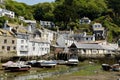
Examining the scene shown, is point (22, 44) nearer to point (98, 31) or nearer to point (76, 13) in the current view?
point (98, 31)

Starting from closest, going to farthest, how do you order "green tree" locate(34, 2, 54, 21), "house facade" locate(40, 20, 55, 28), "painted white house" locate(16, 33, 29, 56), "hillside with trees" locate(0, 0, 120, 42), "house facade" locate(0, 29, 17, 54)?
"house facade" locate(0, 29, 17, 54) → "painted white house" locate(16, 33, 29, 56) → "hillside with trees" locate(0, 0, 120, 42) → "house facade" locate(40, 20, 55, 28) → "green tree" locate(34, 2, 54, 21)

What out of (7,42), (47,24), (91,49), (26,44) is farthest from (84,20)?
(7,42)

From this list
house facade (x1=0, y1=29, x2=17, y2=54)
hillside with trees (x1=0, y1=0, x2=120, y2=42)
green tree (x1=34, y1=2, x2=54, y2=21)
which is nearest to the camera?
house facade (x1=0, y1=29, x2=17, y2=54)

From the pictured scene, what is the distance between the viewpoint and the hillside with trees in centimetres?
15525

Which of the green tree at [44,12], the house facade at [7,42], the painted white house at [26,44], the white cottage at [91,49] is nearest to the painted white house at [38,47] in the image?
the painted white house at [26,44]

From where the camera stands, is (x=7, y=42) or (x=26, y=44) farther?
(x=26, y=44)

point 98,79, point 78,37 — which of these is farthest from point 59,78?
point 78,37

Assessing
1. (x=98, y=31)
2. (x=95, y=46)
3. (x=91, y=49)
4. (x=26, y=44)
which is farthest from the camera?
(x=98, y=31)

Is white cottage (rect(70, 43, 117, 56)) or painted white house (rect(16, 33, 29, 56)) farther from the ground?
painted white house (rect(16, 33, 29, 56))

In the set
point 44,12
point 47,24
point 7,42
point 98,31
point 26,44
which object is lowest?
point 26,44

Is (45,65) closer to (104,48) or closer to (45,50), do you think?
(45,50)

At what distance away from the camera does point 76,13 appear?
171m

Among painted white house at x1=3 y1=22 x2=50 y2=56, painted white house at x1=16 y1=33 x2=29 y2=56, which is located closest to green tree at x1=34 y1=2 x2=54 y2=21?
painted white house at x1=3 y1=22 x2=50 y2=56

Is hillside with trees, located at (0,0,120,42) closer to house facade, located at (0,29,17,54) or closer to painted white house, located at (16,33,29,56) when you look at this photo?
painted white house, located at (16,33,29,56)
